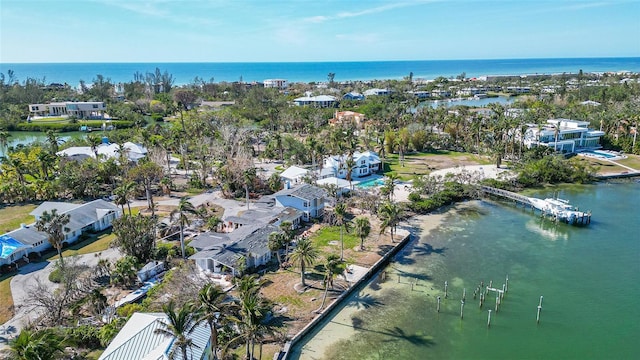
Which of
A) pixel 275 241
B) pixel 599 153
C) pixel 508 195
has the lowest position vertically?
pixel 508 195

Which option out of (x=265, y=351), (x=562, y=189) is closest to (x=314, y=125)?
(x=562, y=189)

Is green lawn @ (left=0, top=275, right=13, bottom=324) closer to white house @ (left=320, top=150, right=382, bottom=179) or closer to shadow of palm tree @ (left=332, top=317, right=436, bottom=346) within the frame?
shadow of palm tree @ (left=332, top=317, right=436, bottom=346)

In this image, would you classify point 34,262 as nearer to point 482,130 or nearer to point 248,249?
point 248,249

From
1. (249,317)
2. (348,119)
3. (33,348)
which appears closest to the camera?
(33,348)

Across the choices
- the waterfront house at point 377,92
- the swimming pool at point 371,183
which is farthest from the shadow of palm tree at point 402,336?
the waterfront house at point 377,92

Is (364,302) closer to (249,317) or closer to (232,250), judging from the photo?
(232,250)

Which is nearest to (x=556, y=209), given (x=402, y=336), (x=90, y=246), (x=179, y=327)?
(x=402, y=336)

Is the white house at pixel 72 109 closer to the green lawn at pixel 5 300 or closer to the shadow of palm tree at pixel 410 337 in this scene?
the green lawn at pixel 5 300
